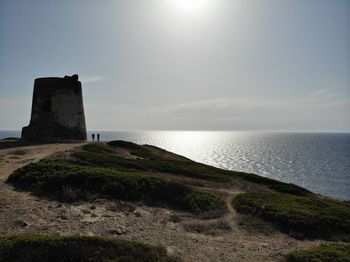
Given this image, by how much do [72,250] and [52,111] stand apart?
29363 mm

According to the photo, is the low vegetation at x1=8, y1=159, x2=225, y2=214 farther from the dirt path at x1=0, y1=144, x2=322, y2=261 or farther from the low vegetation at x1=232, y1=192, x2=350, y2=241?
the low vegetation at x1=232, y1=192, x2=350, y2=241

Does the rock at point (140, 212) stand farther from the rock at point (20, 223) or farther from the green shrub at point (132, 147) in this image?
the green shrub at point (132, 147)

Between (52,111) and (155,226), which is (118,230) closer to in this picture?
(155,226)

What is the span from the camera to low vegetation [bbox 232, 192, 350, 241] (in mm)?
14562

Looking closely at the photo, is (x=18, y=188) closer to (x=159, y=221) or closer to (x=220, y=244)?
(x=159, y=221)

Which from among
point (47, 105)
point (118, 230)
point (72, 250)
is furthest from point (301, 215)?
point (47, 105)

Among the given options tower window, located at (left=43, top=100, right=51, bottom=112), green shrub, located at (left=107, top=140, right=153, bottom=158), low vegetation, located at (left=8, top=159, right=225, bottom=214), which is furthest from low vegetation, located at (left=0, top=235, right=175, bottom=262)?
tower window, located at (left=43, top=100, right=51, bottom=112)

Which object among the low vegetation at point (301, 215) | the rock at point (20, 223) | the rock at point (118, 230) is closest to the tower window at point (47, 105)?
the low vegetation at point (301, 215)

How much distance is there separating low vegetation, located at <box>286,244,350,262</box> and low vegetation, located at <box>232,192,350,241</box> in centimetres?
242

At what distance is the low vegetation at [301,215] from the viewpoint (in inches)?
573

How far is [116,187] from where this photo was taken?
54.2 feet

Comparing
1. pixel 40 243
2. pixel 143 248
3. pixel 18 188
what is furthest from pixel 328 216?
pixel 18 188

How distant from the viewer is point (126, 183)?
1706 centimetres

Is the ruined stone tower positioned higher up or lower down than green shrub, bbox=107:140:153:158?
higher up
